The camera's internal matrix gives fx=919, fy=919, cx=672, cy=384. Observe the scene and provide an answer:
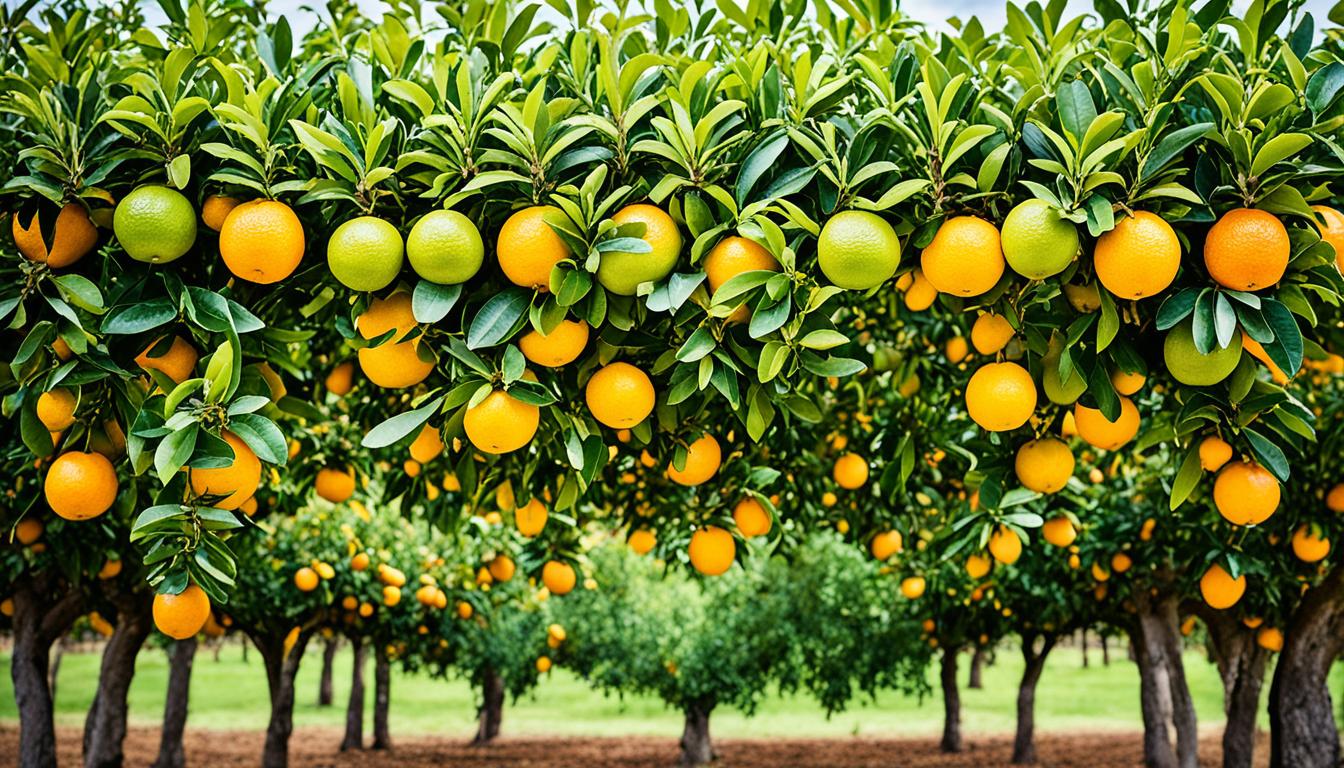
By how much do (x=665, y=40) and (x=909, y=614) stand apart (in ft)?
28.8

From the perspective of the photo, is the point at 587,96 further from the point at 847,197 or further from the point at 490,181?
the point at 847,197

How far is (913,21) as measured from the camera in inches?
103

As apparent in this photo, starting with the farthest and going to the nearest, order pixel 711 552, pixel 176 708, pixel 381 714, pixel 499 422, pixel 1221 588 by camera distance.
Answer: pixel 381 714 < pixel 176 708 < pixel 1221 588 < pixel 711 552 < pixel 499 422

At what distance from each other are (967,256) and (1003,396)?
0.37 m

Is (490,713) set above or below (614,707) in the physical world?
above

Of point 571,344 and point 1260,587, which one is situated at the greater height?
point 571,344

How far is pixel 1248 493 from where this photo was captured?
1.90 meters

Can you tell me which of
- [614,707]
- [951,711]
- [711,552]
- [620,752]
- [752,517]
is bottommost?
[614,707]

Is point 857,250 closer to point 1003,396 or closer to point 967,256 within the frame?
point 967,256

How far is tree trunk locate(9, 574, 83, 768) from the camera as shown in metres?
5.48

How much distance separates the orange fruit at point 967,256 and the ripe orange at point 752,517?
51.0 inches

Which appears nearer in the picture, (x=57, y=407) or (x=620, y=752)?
(x=57, y=407)

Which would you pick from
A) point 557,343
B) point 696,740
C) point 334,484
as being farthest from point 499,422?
point 696,740

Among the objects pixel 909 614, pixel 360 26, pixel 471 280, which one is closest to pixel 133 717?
pixel 909 614
